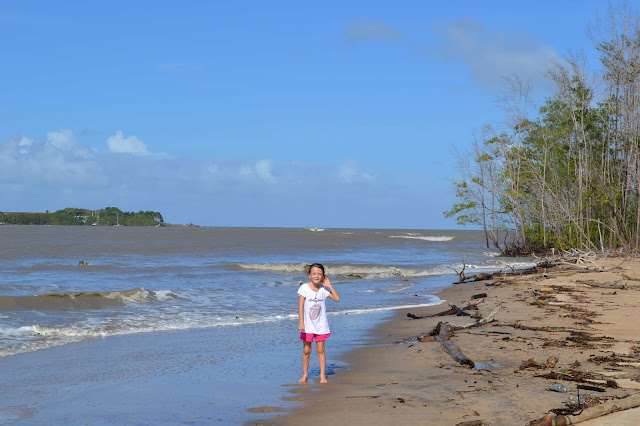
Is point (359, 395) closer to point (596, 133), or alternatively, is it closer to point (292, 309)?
point (292, 309)

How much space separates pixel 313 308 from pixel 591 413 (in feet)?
11.6

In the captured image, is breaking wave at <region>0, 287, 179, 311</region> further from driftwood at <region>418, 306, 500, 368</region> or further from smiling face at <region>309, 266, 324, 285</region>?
smiling face at <region>309, 266, 324, 285</region>

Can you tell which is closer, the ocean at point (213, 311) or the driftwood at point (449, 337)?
the driftwood at point (449, 337)

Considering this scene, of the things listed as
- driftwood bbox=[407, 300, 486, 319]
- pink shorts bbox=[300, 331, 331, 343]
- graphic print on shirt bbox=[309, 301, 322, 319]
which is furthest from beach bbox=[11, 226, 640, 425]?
graphic print on shirt bbox=[309, 301, 322, 319]

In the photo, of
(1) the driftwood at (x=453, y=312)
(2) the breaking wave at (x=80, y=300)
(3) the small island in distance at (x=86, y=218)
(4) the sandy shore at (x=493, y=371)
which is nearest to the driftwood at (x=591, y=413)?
(4) the sandy shore at (x=493, y=371)

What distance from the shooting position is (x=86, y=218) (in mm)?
154625

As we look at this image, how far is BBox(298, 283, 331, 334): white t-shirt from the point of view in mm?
7652

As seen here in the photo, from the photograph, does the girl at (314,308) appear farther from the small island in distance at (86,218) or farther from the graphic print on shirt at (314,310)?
the small island in distance at (86,218)

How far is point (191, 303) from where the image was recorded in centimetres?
1728

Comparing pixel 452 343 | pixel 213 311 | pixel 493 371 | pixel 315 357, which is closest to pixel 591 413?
pixel 493 371

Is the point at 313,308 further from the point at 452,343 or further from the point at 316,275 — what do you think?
the point at 452,343

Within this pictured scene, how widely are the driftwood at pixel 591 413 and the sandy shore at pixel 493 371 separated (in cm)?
5

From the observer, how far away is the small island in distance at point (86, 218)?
484 ft

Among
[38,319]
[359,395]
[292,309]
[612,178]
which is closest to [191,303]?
[292,309]
